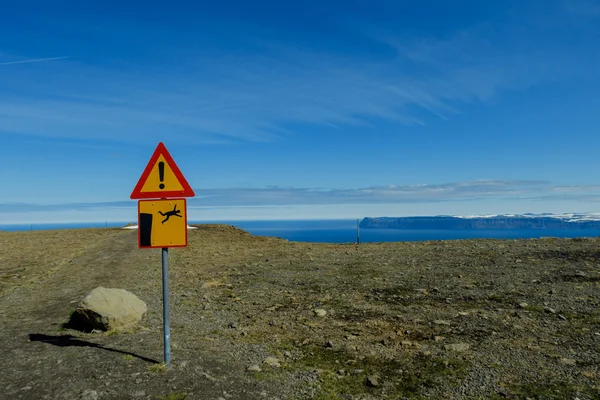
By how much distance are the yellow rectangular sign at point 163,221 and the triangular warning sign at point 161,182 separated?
0.12 meters

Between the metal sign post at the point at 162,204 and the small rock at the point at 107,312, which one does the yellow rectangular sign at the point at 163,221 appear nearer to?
the metal sign post at the point at 162,204

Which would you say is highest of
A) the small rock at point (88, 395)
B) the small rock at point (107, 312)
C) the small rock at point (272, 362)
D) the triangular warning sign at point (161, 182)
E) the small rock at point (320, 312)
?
the triangular warning sign at point (161, 182)

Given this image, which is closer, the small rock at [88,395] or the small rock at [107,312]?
the small rock at [88,395]

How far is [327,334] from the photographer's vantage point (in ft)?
28.8

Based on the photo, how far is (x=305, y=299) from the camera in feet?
38.9

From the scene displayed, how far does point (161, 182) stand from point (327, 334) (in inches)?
177

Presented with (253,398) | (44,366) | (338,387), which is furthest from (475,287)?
(44,366)

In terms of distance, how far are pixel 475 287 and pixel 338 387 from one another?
26.1ft

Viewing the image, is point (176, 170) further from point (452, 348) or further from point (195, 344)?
point (452, 348)

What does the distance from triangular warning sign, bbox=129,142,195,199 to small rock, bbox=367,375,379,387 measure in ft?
12.8

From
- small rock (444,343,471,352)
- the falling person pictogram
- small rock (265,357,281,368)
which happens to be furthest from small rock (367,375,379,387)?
the falling person pictogram

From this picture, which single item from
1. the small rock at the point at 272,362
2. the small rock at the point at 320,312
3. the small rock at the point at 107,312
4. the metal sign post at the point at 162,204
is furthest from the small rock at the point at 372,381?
the small rock at the point at 107,312

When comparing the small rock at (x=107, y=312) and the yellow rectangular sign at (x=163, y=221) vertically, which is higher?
the yellow rectangular sign at (x=163, y=221)

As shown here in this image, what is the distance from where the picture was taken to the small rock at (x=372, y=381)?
629 cm
